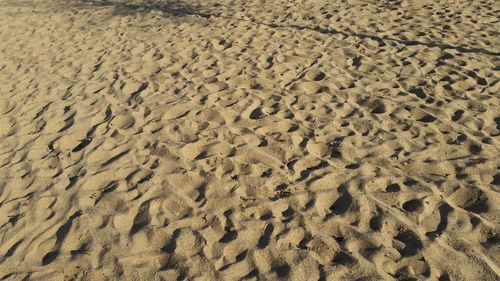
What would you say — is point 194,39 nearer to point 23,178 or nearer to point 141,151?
point 141,151

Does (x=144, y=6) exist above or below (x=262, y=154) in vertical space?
above

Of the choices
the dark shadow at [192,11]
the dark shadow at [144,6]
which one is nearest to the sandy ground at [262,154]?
the dark shadow at [192,11]

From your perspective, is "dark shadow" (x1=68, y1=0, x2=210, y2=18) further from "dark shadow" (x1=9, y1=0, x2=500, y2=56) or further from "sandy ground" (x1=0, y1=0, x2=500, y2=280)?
"sandy ground" (x1=0, y1=0, x2=500, y2=280)

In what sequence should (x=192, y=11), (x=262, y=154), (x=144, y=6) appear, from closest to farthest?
(x=262, y=154), (x=192, y=11), (x=144, y=6)

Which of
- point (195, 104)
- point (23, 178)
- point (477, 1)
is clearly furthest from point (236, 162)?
point (477, 1)

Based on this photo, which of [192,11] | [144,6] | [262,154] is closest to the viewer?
[262,154]

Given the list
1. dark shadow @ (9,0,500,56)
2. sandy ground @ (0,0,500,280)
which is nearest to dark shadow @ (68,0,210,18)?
dark shadow @ (9,0,500,56)

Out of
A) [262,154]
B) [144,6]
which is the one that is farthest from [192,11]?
[262,154]

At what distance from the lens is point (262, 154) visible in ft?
13.8

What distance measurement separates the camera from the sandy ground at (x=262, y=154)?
321 cm

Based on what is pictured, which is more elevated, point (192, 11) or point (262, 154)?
point (192, 11)

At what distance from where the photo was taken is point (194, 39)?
7.30 metres

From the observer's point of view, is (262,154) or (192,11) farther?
(192,11)

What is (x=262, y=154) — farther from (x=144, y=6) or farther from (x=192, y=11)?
(x=144, y=6)
